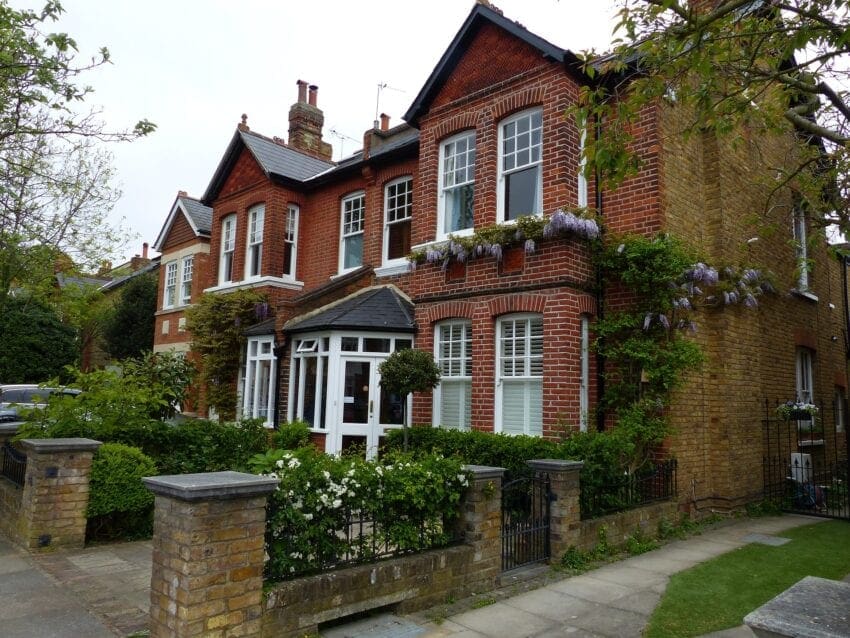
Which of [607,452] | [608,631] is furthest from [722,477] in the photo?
[608,631]

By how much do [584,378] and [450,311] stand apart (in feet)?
9.11

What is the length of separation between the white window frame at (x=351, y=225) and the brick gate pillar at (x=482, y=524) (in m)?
10.4

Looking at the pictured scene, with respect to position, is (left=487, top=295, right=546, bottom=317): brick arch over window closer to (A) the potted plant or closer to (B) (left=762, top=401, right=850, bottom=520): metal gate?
(B) (left=762, top=401, right=850, bottom=520): metal gate

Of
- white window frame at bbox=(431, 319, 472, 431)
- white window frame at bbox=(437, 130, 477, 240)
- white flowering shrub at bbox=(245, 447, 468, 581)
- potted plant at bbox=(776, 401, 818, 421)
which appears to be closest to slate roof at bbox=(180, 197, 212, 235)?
white window frame at bbox=(437, 130, 477, 240)

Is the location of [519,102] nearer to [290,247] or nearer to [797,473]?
[290,247]

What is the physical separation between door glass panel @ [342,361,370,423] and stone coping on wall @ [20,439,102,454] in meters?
5.79

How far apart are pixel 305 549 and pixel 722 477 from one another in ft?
26.9

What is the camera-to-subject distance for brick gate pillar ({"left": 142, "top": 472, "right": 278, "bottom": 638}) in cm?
410

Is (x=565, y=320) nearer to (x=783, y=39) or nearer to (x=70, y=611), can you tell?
(x=783, y=39)

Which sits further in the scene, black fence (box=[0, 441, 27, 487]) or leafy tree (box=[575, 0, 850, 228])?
black fence (box=[0, 441, 27, 487])

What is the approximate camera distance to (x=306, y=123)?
21.8m

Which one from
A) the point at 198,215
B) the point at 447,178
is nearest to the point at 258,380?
the point at 447,178

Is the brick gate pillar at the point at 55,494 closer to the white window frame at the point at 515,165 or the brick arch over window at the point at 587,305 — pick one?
the brick arch over window at the point at 587,305

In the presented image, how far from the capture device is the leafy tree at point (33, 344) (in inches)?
1140
